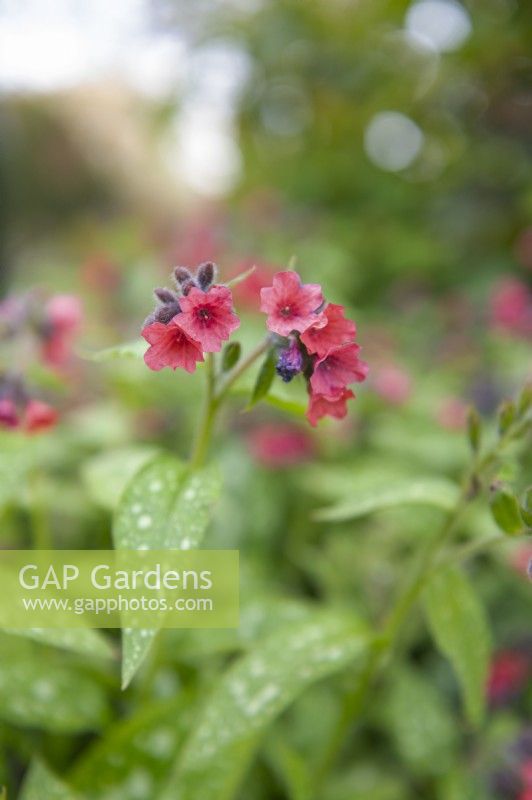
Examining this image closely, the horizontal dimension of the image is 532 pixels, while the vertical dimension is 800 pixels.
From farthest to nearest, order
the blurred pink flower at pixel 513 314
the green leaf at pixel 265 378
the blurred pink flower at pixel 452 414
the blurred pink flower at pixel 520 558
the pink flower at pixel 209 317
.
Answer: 1. the blurred pink flower at pixel 513 314
2. the blurred pink flower at pixel 452 414
3. the blurred pink flower at pixel 520 558
4. the green leaf at pixel 265 378
5. the pink flower at pixel 209 317

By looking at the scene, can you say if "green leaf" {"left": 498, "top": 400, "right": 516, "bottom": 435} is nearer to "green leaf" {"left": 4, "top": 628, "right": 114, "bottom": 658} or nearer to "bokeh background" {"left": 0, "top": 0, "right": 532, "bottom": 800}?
"bokeh background" {"left": 0, "top": 0, "right": 532, "bottom": 800}

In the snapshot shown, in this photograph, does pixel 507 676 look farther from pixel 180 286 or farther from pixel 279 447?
pixel 180 286

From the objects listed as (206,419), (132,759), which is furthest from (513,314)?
(132,759)

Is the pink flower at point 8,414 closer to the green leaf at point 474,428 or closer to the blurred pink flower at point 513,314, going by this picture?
the green leaf at point 474,428

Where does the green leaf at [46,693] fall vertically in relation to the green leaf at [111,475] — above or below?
below

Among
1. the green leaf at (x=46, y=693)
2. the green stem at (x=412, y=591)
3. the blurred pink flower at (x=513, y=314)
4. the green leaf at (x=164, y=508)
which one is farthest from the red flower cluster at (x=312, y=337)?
the blurred pink flower at (x=513, y=314)

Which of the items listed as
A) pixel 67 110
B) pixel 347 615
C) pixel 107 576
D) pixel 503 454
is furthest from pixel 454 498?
pixel 67 110

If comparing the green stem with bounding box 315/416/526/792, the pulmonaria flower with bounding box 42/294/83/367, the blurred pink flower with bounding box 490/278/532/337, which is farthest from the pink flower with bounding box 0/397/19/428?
the blurred pink flower with bounding box 490/278/532/337
